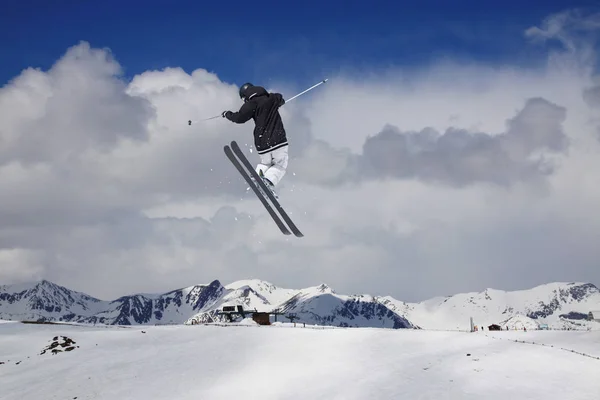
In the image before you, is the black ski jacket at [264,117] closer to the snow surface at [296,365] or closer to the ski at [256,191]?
the ski at [256,191]

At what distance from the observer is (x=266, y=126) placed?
19250 mm

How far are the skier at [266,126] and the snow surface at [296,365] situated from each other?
18698 millimetres

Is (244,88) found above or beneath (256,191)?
above

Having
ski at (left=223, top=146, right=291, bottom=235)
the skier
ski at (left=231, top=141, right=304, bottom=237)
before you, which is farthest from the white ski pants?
ski at (left=223, top=146, right=291, bottom=235)

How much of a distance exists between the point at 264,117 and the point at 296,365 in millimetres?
26267

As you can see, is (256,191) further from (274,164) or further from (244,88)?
(244,88)

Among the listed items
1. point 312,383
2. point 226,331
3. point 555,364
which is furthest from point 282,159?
point 226,331

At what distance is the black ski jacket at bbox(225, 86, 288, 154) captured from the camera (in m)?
18.9

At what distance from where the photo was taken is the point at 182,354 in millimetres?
45281

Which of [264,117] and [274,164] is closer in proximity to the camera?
[264,117]

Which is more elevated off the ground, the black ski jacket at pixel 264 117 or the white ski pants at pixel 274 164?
the black ski jacket at pixel 264 117

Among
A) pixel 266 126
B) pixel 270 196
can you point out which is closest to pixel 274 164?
pixel 266 126

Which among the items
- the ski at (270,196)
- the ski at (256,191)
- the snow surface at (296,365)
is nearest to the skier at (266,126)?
the ski at (270,196)

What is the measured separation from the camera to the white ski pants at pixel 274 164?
19.8m
